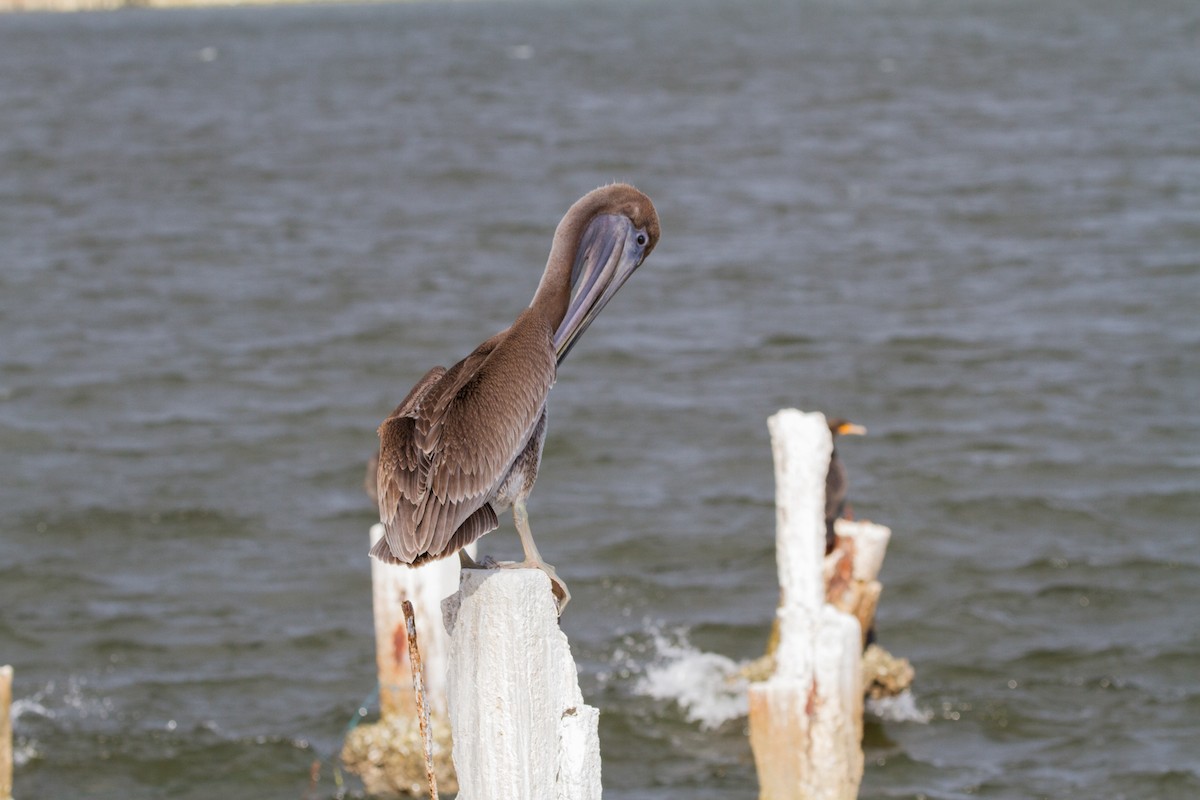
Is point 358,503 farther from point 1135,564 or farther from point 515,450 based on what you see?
point 515,450

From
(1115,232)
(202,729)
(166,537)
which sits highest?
(1115,232)

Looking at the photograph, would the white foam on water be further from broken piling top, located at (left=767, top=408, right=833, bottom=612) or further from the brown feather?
the brown feather

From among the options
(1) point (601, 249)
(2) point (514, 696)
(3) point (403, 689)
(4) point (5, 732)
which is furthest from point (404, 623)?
(2) point (514, 696)

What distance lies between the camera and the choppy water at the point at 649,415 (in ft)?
33.7

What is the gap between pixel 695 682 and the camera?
34.5ft

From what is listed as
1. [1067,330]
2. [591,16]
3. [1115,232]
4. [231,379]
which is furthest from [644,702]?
[591,16]

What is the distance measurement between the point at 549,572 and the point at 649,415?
12.7m

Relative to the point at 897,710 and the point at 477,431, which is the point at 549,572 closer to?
the point at 477,431

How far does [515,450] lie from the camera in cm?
428

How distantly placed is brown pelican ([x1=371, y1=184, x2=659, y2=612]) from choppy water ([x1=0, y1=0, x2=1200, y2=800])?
5.20 metres

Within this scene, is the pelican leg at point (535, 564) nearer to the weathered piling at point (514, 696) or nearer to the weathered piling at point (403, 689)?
the weathered piling at point (514, 696)

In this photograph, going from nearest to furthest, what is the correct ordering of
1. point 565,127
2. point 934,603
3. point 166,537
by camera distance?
point 934,603 → point 166,537 → point 565,127

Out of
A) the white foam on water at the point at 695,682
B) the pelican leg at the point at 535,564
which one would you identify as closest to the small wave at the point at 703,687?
the white foam on water at the point at 695,682

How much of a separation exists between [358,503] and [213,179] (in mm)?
19770
